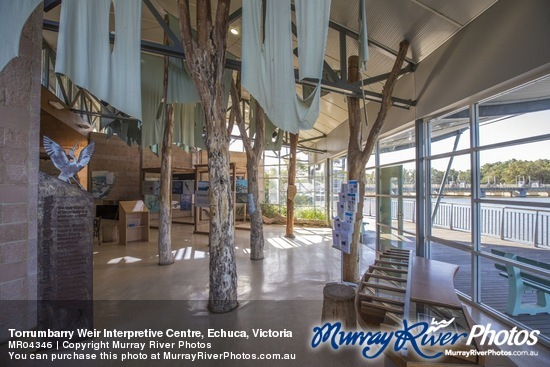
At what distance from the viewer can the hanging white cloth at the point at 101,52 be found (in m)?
2.31

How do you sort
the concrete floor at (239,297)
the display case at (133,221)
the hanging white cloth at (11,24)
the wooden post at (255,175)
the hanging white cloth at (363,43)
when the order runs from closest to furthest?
the hanging white cloth at (11,24) → the concrete floor at (239,297) → the hanging white cloth at (363,43) → the wooden post at (255,175) → the display case at (133,221)

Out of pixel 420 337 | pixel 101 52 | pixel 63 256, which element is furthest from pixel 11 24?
pixel 420 337

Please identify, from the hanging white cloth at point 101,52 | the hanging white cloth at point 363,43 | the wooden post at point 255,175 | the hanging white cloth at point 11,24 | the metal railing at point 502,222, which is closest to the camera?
the hanging white cloth at point 11,24

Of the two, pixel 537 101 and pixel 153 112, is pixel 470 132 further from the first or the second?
pixel 153 112

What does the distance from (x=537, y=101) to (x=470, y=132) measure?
0.79 metres

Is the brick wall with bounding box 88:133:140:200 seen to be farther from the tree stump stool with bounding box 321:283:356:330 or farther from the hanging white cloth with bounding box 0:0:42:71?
the tree stump stool with bounding box 321:283:356:330

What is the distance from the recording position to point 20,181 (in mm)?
2482

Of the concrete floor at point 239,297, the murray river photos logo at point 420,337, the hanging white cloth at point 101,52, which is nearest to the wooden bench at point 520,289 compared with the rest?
the concrete floor at point 239,297

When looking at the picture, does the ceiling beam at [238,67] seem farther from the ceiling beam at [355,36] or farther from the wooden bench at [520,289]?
the wooden bench at [520,289]

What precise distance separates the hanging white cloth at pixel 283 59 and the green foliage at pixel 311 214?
354 inches

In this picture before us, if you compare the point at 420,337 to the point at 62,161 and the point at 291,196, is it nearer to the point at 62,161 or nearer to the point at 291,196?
the point at 62,161

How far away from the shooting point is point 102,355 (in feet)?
7.93

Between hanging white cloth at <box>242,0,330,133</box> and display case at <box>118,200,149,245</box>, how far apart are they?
6.28m

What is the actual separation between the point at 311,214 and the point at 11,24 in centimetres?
1081
